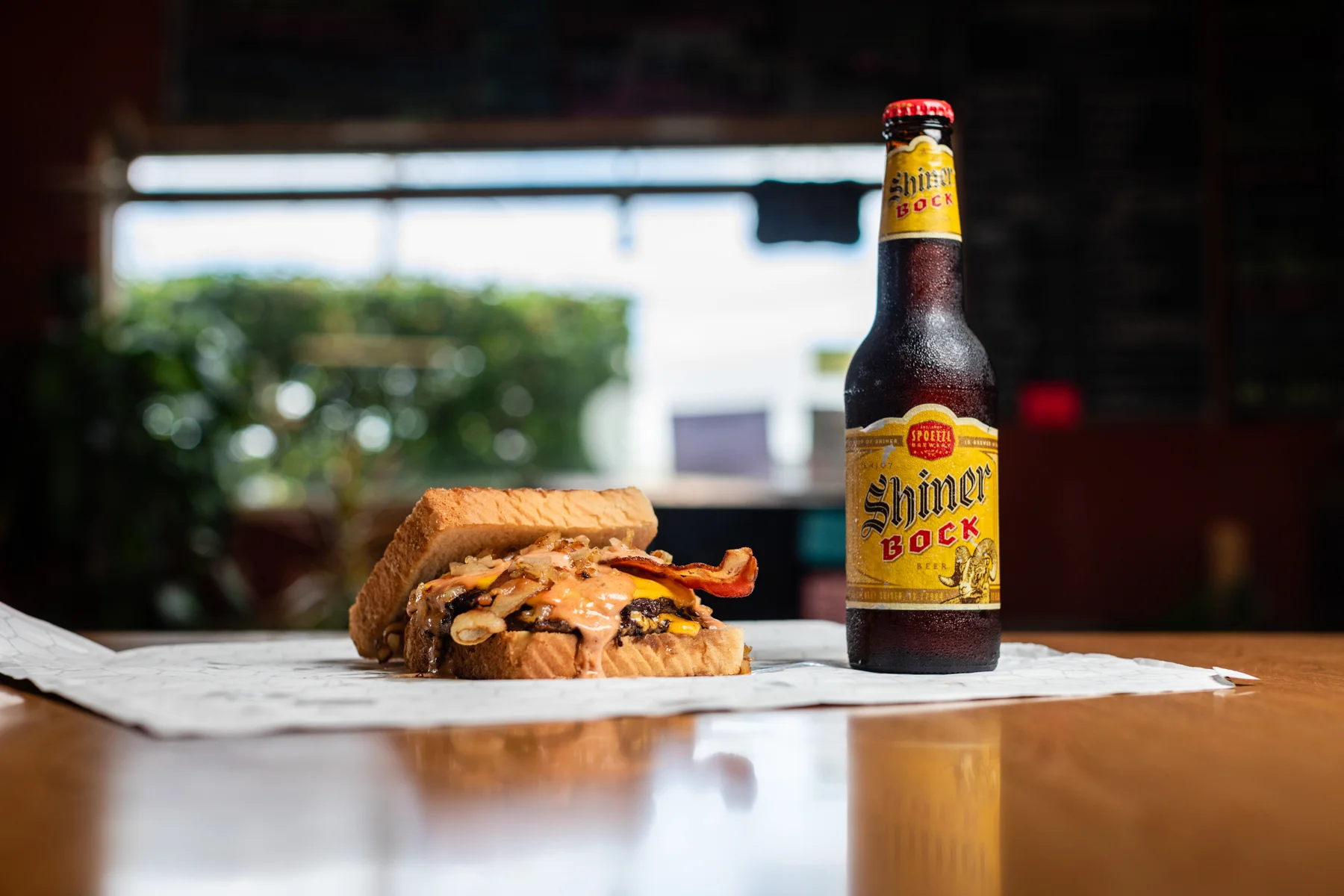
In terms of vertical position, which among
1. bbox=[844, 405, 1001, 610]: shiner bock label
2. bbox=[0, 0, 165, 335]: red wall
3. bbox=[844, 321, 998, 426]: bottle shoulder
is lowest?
bbox=[844, 405, 1001, 610]: shiner bock label

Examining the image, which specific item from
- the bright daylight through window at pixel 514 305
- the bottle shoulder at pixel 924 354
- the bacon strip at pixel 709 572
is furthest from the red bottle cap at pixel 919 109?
the bright daylight through window at pixel 514 305

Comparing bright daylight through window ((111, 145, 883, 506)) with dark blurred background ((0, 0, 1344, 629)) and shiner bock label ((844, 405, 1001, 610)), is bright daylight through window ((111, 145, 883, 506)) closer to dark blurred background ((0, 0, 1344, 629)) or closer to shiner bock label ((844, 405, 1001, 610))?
dark blurred background ((0, 0, 1344, 629))

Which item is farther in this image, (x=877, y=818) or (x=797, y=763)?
(x=797, y=763)

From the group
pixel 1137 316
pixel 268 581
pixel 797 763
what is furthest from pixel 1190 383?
pixel 797 763

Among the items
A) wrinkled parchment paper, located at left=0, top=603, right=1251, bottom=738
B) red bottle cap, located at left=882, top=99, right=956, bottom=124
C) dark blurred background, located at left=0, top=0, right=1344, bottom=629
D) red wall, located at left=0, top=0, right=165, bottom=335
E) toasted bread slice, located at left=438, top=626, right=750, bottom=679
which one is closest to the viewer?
wrinkled parchment paper, located at left=0, top=603, right=1251, bottom=738

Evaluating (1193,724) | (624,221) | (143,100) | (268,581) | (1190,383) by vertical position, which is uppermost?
(143,100)

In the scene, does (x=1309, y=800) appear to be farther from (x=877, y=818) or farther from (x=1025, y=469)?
(x=1025, y=469)

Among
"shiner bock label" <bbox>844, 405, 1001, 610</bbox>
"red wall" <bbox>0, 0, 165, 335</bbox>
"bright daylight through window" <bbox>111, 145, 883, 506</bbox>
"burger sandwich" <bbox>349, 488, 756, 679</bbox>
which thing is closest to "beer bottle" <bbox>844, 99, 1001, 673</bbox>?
"shiner bock label" <bbox>844, 405, 1001, 610</bbox>
